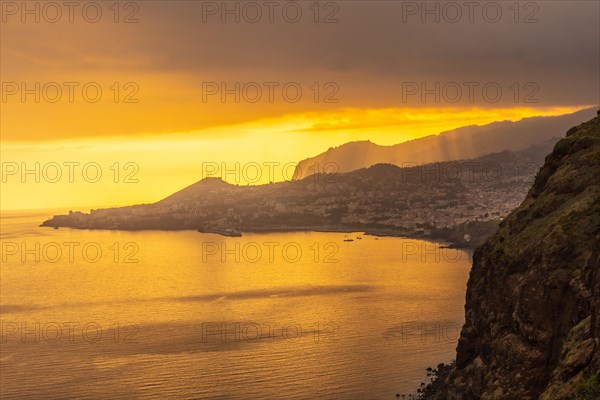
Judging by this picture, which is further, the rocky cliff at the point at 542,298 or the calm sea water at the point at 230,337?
the calm sea water at the point at 230,337

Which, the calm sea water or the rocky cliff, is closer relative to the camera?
the rocky cliff

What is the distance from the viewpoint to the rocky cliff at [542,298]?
153 ft

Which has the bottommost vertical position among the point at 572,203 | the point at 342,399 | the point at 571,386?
the point at 342,399

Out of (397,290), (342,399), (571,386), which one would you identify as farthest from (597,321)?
(397,290)

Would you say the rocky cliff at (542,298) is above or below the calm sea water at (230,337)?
above

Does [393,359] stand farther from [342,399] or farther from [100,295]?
[100,295]

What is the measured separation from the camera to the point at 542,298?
54344 millimetres

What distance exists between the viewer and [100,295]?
164 metres

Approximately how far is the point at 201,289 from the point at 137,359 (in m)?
77.3

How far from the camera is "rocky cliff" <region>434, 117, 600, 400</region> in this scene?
46.7m

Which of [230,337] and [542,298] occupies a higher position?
[542,298]

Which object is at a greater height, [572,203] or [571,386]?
[572,203]

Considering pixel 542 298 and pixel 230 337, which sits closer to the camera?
pixel 542 298

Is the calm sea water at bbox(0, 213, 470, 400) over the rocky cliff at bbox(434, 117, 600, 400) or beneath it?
beneath
